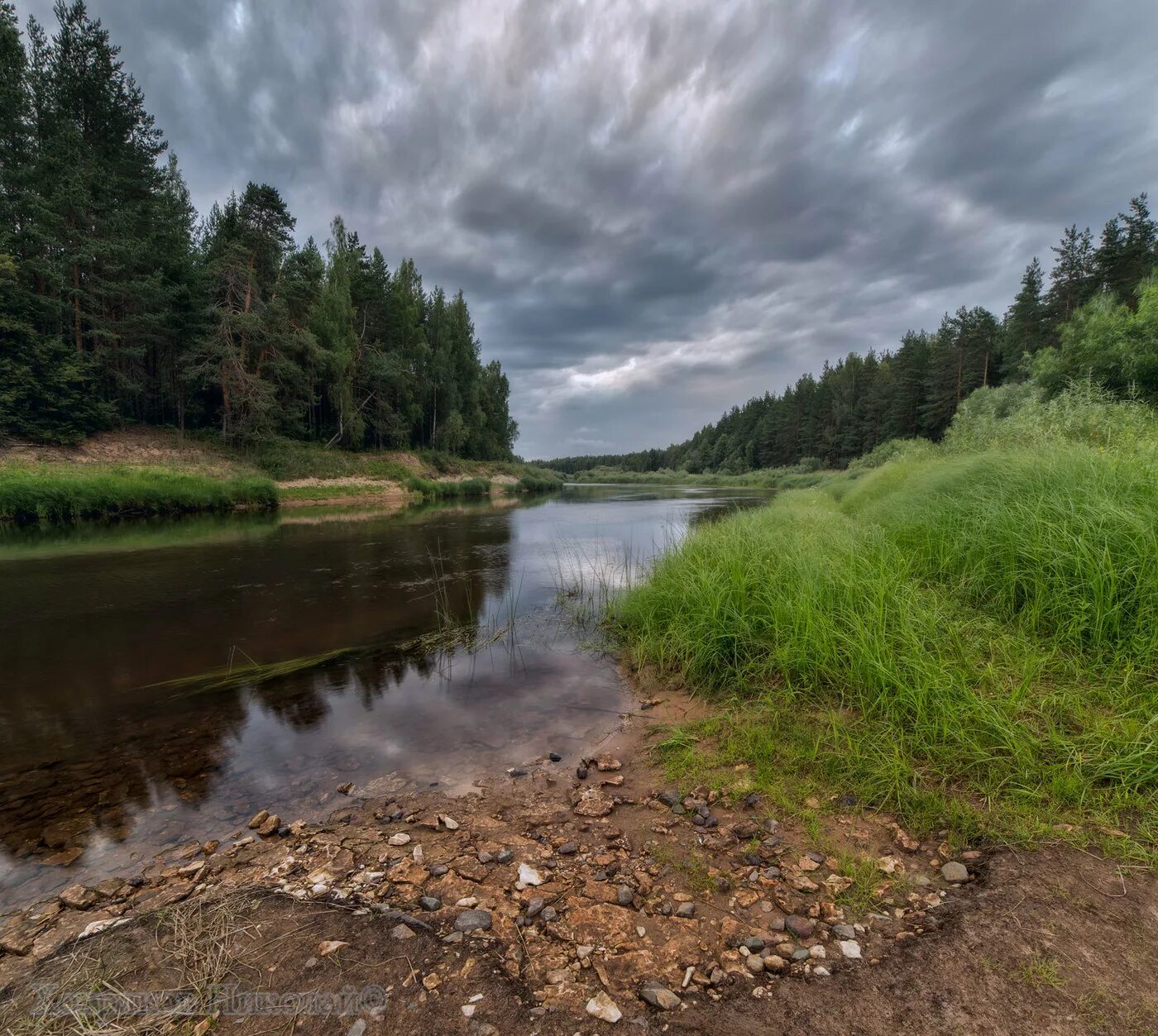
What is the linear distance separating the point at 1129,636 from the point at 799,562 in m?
2.75

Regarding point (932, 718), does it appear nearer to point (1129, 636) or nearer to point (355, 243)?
point (1129, 636)

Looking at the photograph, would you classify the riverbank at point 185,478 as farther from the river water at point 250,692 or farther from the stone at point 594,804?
the stone at point 594,804

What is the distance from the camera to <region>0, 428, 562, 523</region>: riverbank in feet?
70.2

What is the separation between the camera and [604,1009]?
1933 mm

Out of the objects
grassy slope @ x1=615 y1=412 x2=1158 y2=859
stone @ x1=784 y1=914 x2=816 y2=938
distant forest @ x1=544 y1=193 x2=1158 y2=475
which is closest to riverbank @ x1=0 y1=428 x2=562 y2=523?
grassy slope @ x1=615 y1=412 x2=1158 y2=859

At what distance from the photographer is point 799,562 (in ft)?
19.6

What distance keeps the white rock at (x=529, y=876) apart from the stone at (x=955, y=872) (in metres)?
2.23

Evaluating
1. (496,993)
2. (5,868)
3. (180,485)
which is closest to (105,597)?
(5,868)

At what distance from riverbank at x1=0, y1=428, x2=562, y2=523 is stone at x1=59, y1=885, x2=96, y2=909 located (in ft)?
89.1

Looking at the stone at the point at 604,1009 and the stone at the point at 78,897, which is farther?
the stone at the point at 78,897

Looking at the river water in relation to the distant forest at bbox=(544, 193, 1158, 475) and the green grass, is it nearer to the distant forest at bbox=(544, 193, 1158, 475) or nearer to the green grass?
the distant forest at bbox=(544, 193, 1158, 475)

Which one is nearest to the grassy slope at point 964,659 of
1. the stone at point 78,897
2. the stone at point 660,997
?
the stone at point 660,997

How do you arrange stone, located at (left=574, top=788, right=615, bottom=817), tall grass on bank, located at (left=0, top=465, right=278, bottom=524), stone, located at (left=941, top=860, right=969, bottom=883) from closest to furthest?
stone, located at (left=941, top=860, right=969, bottom=883) < stone, located at (left=574, top=788, right=615, bottom=817) < tall grass on bank, located at (left=0, top=465, right=278, bottom=524)

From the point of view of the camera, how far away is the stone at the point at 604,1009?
6.21 ft
